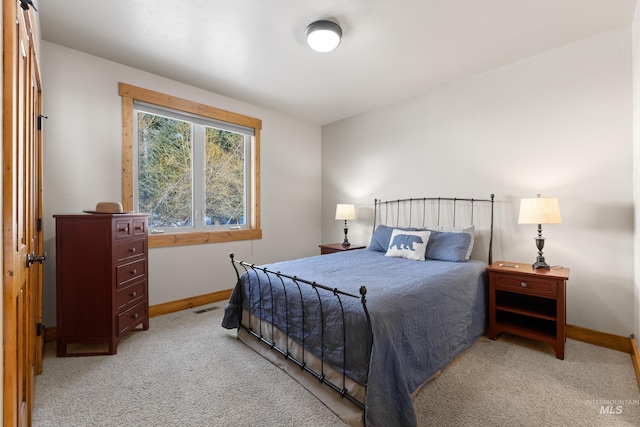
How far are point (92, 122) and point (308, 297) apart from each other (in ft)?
8.91

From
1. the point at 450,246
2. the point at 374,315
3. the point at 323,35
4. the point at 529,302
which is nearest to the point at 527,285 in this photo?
the point at 529,302

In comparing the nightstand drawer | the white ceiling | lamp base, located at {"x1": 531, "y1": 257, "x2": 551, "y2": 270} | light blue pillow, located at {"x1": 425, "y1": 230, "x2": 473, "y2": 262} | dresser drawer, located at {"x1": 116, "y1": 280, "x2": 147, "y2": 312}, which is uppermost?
the white ceiling

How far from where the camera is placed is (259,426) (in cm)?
160

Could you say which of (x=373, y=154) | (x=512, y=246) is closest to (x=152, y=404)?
(x=512, y=246)

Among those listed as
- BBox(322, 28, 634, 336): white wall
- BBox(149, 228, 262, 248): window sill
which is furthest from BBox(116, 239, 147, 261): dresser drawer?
BBox(322, 28, 634, 336): white wall

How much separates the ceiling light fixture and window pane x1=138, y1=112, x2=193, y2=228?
198cm

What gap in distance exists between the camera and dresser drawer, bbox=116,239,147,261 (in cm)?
249

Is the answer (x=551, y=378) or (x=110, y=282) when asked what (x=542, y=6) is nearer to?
(x=551, y=378)

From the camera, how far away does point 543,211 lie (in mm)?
2439

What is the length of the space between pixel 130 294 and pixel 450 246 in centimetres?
307

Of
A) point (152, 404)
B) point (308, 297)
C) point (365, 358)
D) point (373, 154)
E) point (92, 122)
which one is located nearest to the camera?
point (365, 358)

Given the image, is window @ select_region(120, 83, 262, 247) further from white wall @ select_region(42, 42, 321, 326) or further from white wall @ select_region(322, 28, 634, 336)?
white wall @ select_region(322, 28, 634, 336)

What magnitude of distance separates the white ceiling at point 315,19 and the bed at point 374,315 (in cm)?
157

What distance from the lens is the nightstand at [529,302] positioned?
230 cm
